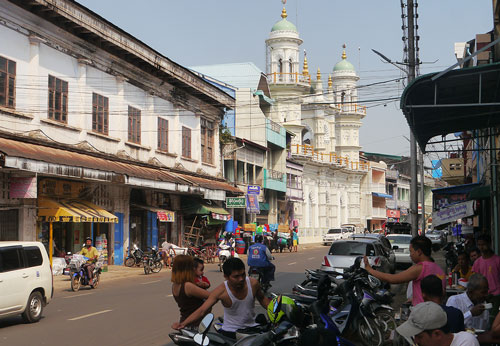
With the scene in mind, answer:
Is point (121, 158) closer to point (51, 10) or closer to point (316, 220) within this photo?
point (51, 10)

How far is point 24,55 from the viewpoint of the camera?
77.9ft

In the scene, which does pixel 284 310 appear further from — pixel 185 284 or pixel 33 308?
pixel 33 308

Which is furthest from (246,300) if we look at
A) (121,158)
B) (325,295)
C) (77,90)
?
(121,158)

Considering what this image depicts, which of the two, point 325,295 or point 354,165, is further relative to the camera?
point 354,165

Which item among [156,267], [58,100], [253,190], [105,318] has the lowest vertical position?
[156,267]

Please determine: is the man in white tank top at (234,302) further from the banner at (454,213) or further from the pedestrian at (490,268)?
the banner at (454,213)

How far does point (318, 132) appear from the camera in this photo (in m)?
79.0

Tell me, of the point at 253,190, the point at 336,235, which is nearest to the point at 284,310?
the point at 253,190

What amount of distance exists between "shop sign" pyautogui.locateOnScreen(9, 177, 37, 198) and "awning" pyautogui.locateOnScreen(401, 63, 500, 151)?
1393 centimetres

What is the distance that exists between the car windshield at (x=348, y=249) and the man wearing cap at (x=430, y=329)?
48.6 feet

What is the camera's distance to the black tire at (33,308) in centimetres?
1357

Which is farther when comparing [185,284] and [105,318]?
[105,318]

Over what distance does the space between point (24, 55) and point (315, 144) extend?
57.6 metres

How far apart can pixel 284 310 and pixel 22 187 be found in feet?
61.6
